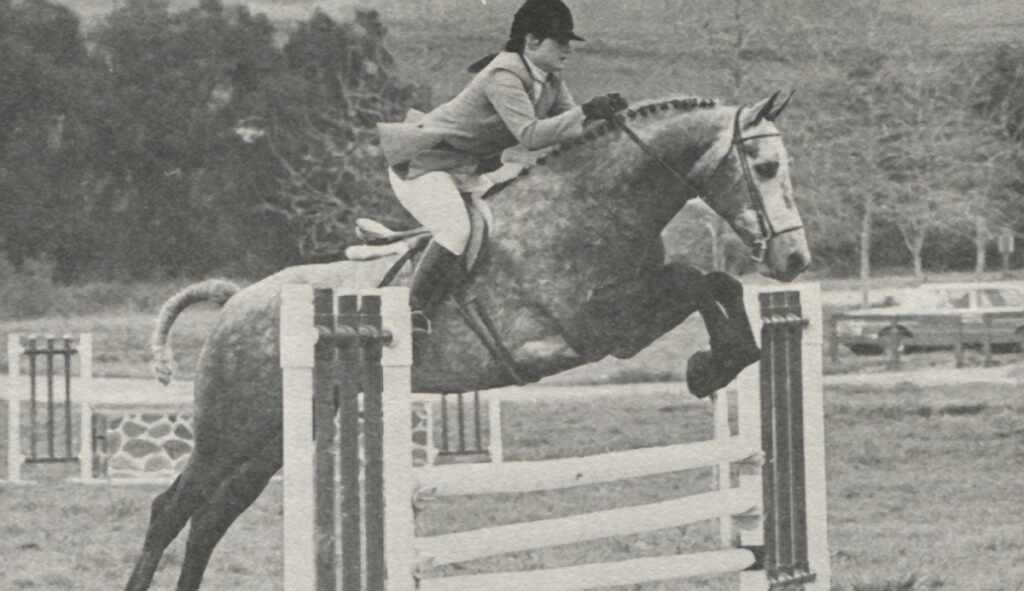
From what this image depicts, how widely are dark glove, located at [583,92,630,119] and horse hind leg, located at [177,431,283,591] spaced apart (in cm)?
156

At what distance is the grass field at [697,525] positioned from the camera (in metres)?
7.02

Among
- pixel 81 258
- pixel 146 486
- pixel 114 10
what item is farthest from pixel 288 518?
pixel 114 10

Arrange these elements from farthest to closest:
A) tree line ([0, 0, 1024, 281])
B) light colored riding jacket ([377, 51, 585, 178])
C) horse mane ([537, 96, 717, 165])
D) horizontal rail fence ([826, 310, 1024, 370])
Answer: tree line ([0, 0, 1024, 281]), horizontal rail fence ([826, 310, 1024, 370]), horse mane ([537, 96, 717, 165]), light colored riding jacket ([377, 51, 585, 178])

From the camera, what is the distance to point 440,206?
18.1 feet

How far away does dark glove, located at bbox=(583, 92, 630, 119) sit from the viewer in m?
5.45

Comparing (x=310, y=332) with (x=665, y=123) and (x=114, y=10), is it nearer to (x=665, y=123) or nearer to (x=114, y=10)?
(x=665, y=123)

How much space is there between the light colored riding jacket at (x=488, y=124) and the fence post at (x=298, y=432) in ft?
4.15

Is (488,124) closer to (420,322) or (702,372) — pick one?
(420,322)

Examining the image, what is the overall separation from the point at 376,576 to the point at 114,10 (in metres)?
18.0

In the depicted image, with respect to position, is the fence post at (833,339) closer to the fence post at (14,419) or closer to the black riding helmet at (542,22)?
the fence post at (14,419)

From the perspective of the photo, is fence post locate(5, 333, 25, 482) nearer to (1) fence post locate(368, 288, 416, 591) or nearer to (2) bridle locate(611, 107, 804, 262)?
(2) bridle locate(611, 107, 804, 262)

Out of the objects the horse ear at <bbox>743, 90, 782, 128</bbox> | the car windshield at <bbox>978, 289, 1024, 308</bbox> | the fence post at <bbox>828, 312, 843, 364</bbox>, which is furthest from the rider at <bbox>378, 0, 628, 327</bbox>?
the car windshield at <bbox>978, 289, 1024, 308</bbox>

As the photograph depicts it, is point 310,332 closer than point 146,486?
Yes

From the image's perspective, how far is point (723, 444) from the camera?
539cm
